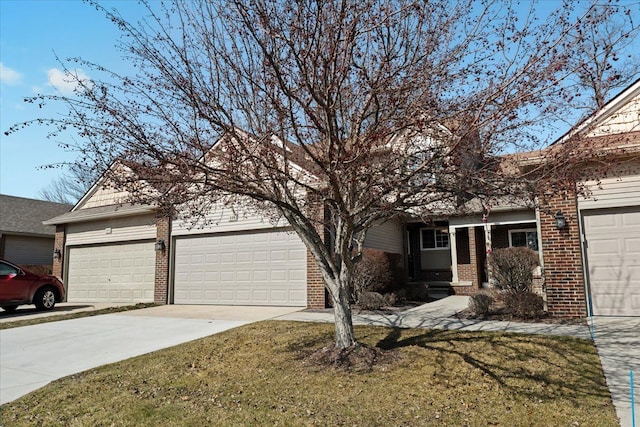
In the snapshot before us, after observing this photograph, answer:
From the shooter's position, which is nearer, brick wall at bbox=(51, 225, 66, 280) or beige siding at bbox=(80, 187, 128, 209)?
Answer: beige siding at bbox=(80, 187, 128, 209)

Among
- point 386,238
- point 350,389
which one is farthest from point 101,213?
point 350,389

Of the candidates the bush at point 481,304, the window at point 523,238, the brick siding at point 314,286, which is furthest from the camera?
the window at point 523,238

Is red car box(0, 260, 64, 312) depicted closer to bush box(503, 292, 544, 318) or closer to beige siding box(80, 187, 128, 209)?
beige siding box(80, 187, 128, 209)

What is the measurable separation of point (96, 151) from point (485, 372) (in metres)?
5.45

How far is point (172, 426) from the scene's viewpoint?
4.77 m

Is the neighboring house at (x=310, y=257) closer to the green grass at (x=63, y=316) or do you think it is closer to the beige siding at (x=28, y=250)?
the green grass at (x=63, y=316)

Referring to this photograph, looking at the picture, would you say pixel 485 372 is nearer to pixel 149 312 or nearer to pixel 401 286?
pixel 401 286

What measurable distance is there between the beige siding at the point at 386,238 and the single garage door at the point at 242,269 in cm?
267

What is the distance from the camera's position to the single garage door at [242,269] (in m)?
12.6

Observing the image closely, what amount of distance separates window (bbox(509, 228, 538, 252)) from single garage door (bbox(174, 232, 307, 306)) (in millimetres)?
8739

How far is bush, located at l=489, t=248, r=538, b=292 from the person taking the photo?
10219 millimetres

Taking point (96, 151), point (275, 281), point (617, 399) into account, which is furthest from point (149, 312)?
point (617, 399)

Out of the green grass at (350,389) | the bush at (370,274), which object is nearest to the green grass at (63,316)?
the green grass at (350,389)

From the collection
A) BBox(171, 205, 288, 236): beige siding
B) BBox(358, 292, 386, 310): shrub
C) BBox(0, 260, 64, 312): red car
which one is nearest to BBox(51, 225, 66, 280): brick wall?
BBox(0, 260, 64, 312): red car
